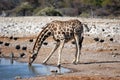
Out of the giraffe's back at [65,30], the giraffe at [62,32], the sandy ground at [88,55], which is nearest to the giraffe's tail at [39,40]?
the giraffe at [62,32]

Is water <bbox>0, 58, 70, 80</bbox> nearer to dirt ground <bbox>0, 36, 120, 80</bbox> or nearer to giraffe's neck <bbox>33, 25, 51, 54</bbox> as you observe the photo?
giraffe's neck <bbox>33, 25, 51, 54</bbox>

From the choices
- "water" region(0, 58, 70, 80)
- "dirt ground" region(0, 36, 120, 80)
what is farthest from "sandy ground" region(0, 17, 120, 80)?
"water" region(0, 58, 70, 80)

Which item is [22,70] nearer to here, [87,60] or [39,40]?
[39,40]

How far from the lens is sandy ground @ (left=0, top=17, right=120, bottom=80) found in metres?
17.8

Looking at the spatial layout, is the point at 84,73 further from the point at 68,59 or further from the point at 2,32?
the point at 2,32

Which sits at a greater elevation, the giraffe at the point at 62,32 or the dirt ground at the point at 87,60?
the giraffe at the point at 62,32

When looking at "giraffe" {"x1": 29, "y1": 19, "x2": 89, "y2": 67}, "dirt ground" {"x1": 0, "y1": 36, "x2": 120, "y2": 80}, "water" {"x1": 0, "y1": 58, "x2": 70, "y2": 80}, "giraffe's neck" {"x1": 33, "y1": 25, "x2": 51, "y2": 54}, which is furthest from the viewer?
"giraffe's neck" {"x1": 33, "y1": 25, "x2": 51, "y2": 54}

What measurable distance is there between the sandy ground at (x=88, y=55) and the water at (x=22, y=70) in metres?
0.82

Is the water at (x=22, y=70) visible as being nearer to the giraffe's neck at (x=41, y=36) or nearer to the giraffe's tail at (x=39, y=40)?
the giraffe's tail at (x=39, y=40)

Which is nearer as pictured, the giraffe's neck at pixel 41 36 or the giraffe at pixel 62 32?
the giraffe at pixel 62 32

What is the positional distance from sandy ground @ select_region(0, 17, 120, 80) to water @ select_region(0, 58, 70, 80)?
2.71 feet

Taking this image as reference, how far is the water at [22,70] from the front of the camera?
18.8 metres

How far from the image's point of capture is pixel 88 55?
83.5 feet

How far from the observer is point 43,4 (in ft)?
281
